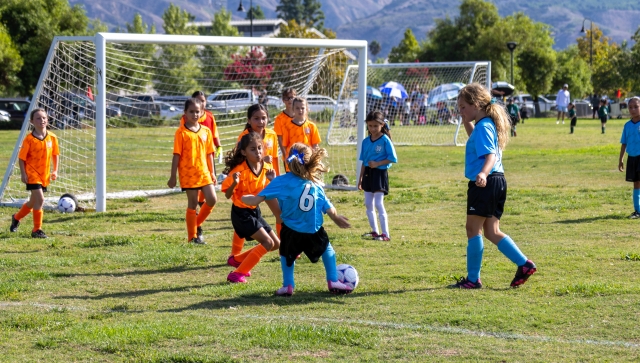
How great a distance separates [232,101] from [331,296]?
1297cm

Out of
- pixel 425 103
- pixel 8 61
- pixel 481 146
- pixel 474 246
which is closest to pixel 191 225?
pixel 474 246

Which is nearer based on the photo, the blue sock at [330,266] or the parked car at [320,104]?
the blue sock at [330,266]

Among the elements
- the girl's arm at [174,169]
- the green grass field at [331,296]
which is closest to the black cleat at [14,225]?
the green grass field at [331,296]

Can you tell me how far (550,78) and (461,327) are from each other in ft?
186

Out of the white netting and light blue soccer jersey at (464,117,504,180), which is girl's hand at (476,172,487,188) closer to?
light blue soccer jersey at (464,117,504,180)

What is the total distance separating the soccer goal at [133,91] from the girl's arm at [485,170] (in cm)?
724

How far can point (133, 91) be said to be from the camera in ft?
54.9

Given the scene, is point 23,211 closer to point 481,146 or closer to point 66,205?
point 66,205

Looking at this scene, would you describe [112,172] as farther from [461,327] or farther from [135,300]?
[461,327]

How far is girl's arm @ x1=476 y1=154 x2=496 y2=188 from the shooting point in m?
6.77

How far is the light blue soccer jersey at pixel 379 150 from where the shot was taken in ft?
32.8

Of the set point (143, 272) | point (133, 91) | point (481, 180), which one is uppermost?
→ point (133, 91)

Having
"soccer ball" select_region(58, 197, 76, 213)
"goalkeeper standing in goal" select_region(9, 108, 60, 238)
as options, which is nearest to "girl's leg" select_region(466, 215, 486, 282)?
"goalkeeper standing in goal" select_region(9, 108, 60, 238)

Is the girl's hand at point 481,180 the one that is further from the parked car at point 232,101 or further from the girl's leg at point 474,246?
the parked car at point 232,101
